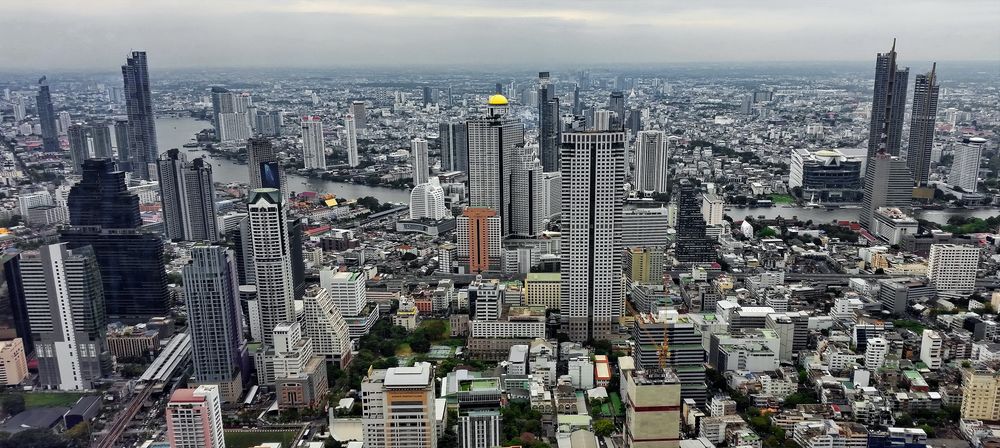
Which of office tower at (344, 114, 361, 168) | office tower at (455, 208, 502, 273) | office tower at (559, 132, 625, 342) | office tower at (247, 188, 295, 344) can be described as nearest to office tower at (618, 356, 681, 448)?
office tower at (559, 132, 625, 342)

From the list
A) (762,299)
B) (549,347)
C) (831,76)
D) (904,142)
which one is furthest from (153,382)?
(831,76)

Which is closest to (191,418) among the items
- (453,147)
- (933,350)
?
(933,350)

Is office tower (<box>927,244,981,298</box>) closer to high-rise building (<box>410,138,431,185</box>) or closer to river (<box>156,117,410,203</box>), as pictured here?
high-rise building (<box>410,138,431,185</box>)

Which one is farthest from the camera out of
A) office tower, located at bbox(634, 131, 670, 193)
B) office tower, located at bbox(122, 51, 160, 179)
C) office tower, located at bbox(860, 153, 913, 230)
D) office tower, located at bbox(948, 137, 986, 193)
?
office tower, located at bbox(948, 137, 986, 193)

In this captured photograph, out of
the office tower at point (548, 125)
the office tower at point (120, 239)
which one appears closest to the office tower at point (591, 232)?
the office tower at point (120, 239)

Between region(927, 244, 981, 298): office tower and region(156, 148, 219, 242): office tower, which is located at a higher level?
region(156, 148, 219, 242): office tower

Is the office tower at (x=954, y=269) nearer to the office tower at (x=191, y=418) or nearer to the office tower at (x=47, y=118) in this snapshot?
the office tower at (x=191, y=418)

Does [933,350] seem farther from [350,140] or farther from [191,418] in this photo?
[350,140]
